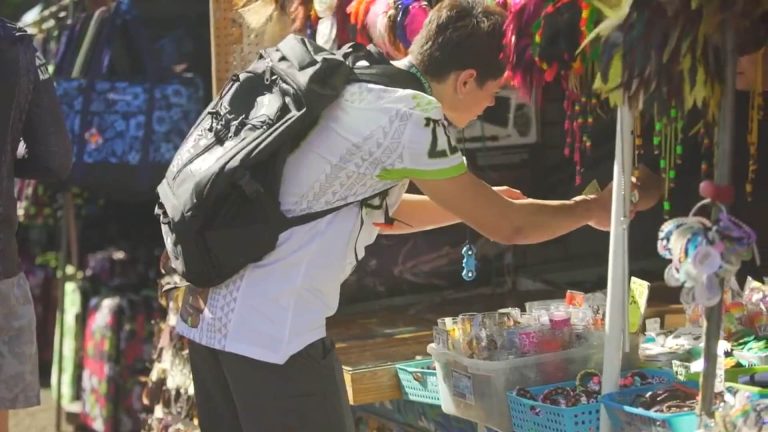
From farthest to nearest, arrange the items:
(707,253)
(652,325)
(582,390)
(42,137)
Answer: (652,325) < (42,137) < (582,390) < (707,253)

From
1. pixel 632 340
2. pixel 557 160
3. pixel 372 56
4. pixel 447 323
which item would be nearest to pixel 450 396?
pixel 447 323

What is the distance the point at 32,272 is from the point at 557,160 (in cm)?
262

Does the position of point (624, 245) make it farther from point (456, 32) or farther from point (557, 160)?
point (557, 160)

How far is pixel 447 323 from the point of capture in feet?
9.98

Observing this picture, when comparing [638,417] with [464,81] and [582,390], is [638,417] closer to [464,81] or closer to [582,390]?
[582,390]

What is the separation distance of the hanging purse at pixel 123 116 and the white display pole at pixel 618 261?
267 cm

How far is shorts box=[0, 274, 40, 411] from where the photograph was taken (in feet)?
10.3

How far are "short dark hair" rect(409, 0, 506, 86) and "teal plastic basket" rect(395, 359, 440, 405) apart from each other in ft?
3.31

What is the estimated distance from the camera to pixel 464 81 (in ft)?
8.21

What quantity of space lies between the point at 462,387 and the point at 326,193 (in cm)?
84

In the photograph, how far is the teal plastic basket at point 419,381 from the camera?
319 centimetres

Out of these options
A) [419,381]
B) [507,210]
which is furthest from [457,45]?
[419,381]

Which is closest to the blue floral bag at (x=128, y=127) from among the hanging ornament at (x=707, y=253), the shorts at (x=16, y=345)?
the shorts at (x=16, y=345)

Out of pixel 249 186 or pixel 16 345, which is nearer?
pixel 249 186
